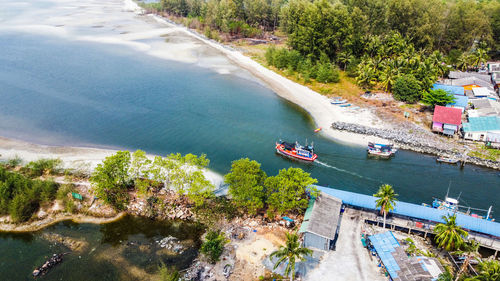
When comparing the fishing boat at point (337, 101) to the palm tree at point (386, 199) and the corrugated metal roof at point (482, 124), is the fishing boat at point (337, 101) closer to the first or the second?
the corrugated metal roof at point (482, 124)

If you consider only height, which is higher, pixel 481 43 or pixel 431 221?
pixel 481 43

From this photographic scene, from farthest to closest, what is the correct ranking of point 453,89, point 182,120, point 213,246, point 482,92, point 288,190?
point 453,89
point 482,92
point 182,120
point 288,190
point 213,246

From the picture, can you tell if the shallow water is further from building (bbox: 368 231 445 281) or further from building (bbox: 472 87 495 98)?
building (bbox: 472 87 495 98)

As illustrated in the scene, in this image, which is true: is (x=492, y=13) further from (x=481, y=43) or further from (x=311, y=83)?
(x=311, y=83)

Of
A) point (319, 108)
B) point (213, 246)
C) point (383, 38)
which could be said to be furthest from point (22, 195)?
point (383, 38)

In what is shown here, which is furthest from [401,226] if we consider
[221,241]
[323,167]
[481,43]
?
[481,43]

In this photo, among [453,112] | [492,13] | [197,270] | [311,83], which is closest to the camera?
[197,270]

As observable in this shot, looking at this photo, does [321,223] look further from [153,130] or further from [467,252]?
[153,130]

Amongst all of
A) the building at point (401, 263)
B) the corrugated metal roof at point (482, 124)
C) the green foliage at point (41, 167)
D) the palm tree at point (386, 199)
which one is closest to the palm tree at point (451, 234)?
the building at point (401, 263)
